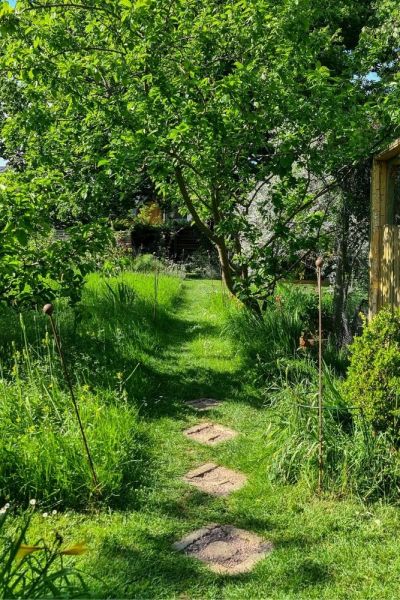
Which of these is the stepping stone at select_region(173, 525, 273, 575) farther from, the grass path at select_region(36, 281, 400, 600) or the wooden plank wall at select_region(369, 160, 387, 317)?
the wooden plank wall at select_region(369, 160, 387, 317)

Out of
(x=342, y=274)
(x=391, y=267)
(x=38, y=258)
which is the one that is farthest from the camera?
(x=342, y=274)

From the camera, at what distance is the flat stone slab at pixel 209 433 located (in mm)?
4539

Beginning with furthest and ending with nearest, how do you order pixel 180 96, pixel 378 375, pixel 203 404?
1. pixel 180 96
2. pixel 203 404
3. pixel 378 375

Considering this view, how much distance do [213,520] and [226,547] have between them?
11.8 inches

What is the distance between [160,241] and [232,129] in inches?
574

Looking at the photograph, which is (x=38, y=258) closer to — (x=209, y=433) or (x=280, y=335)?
(x=209, y=433)

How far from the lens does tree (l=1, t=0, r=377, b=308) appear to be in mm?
5312

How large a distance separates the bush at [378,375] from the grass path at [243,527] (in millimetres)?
546

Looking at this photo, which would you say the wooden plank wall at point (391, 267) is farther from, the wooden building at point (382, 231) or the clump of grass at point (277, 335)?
the clump of grass at point (277, 335)

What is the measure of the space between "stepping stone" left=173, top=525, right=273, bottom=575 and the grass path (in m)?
0.05

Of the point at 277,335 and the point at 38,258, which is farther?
the point at 277,335

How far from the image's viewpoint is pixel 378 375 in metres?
3.58

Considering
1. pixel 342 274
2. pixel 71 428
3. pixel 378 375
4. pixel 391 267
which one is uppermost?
pixel 391 267

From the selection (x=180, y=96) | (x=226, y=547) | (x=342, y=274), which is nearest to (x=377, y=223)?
(x=342, y=274)
